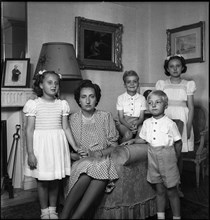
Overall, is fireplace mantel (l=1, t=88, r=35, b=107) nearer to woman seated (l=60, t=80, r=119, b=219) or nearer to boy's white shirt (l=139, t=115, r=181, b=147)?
woman seated (l=60, t=80, r=119, b=219)

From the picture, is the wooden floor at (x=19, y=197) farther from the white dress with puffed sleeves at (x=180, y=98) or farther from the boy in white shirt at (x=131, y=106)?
the white dress with puffed sleeves at (x=180, y=98)

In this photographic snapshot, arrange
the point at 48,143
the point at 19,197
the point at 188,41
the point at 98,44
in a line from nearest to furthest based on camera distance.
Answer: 1. the point at 48,143
2. the point at 19,197
3. the point at 188,41
4. the point at 98,44

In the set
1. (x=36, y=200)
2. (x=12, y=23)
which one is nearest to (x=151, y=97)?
(x=36, y=200)

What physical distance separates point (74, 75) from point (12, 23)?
97 cm

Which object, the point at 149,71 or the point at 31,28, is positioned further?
the point at 149,71

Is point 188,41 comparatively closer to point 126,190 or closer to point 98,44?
point 98,44

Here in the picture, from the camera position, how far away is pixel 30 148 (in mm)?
2113

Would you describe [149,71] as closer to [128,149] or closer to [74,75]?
[74,75]

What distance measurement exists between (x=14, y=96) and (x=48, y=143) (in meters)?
1.12

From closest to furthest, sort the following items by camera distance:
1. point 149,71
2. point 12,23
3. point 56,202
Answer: point 56,202
point 12,23
point 149,71

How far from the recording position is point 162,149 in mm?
2074

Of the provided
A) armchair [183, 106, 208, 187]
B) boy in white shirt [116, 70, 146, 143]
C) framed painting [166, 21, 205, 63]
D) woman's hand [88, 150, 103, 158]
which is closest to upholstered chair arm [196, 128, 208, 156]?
armchair [183, 106, 208, 187]

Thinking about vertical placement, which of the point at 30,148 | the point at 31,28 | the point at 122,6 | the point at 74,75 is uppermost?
the point at 122,6

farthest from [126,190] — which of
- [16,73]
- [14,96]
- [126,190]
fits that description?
[16,73]
